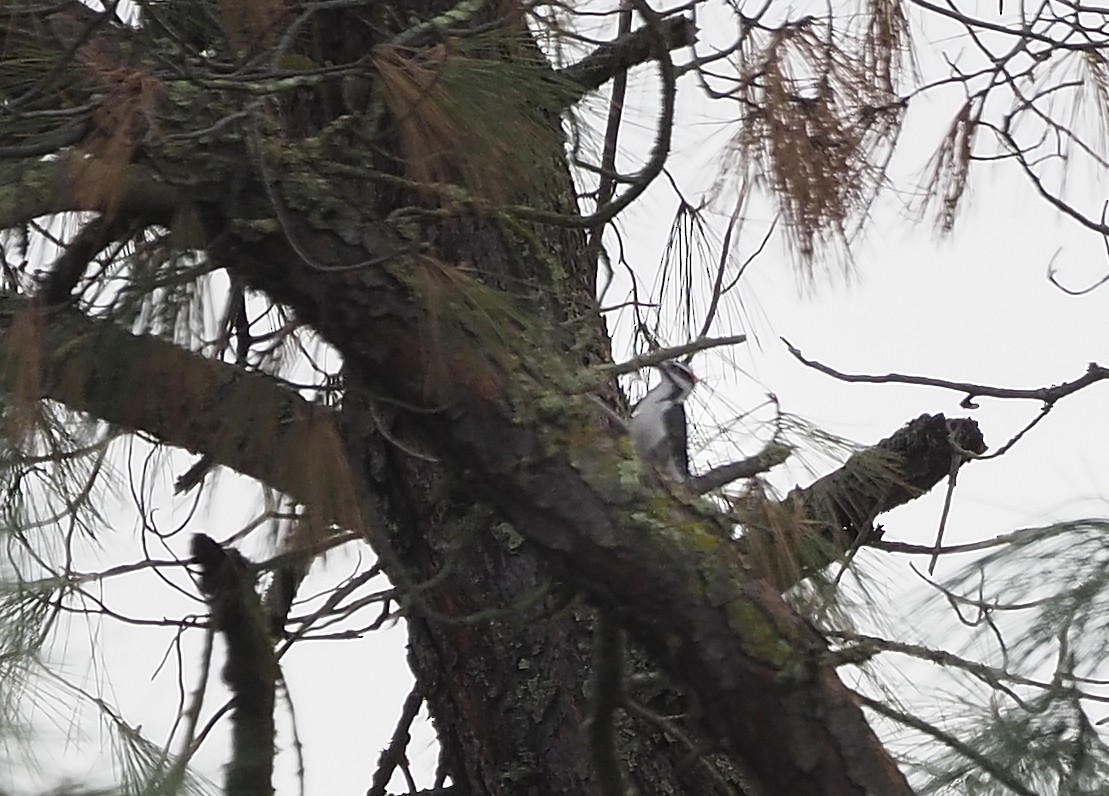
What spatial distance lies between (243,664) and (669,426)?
113cm

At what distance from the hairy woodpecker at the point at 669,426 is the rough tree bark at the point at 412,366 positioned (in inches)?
13.0

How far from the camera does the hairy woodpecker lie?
2.01 metres

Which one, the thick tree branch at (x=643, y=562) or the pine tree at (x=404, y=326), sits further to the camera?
the thick tree branch at (x=643, y=562)

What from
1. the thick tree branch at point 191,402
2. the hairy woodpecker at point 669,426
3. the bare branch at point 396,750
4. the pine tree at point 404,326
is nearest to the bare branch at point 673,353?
the pine tree at point 404,326

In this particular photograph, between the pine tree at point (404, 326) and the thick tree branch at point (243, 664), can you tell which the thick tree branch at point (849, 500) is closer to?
the pine tree at point (404, 326)

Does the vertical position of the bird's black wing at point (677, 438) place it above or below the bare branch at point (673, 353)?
above

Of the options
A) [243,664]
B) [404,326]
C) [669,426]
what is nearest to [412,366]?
[404,326]

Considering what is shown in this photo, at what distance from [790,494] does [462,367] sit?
46 cm

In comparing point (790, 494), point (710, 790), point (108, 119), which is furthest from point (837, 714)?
point (108, 119)

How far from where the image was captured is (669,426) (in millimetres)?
2062

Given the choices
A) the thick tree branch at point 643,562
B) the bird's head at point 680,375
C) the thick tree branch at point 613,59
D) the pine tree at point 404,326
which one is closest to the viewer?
the pine tree at point 404,326

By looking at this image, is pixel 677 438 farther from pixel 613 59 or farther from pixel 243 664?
pixel 243 664

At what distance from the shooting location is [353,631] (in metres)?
2.02

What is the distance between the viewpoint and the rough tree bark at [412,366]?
1224 mm
